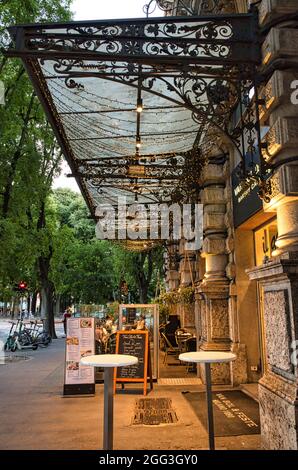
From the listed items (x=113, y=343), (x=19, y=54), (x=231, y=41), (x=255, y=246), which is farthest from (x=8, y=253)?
(x=231, y=41)

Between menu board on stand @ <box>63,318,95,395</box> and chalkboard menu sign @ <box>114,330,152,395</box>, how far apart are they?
62 cm

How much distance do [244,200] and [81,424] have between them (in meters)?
4.92

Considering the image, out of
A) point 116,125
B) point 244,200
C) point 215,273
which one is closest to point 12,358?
point 215,273

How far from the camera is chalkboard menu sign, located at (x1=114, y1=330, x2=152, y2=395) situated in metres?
8.26

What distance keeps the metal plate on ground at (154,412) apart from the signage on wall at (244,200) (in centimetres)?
373

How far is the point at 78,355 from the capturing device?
823 centimetres

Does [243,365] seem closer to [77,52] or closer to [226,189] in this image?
[226,189]

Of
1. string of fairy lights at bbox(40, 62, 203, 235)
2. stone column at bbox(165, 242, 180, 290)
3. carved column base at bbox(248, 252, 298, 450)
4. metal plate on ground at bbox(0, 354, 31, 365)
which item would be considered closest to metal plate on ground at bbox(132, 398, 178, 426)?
carved column base at bbox(248, 252, 298, 450)

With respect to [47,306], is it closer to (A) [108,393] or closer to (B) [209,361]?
(A) [108,393]

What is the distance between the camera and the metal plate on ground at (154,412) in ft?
19.7

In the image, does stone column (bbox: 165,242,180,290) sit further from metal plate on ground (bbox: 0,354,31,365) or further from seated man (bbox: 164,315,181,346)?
metal plate on ground (bbox: 0,354,31,365)

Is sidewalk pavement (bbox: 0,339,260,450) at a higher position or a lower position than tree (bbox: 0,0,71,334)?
lower

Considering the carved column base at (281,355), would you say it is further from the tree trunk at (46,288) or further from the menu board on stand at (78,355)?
the tree trunk at (46,288)

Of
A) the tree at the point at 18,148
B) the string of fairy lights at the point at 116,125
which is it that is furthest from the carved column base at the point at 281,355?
the tree at the point at 18,148
